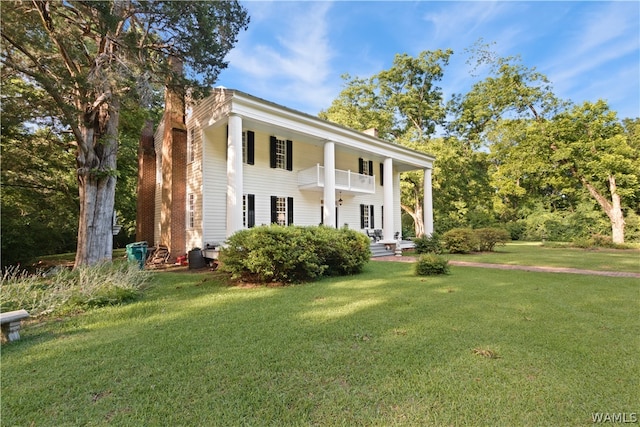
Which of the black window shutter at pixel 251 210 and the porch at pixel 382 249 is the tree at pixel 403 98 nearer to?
the porch at pixel 382 249

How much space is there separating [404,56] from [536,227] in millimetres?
20315

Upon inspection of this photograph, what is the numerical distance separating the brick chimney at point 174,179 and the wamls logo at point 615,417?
1355 centimetres

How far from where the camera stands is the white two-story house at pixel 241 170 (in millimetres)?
11703

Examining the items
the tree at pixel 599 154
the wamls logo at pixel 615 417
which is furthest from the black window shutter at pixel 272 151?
the tree at pixel 599 154

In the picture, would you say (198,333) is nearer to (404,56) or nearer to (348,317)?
(348,317)

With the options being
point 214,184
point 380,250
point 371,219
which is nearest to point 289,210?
point 214,184

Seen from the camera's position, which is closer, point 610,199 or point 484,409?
point 484,409

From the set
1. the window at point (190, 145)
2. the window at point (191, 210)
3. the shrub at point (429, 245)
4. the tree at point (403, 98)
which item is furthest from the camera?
the tree at point (403, 98)

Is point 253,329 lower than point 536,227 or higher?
lower

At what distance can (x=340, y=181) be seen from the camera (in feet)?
53.0

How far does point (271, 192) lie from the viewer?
14680mm

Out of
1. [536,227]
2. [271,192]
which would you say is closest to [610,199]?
[536,227]

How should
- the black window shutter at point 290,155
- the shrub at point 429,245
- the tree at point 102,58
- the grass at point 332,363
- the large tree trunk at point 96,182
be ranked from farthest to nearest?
the shrub at point 429,245 → the black window shutter at point 290,155 → the large tree trunk at point 96,182 → the tree at point 102,58 → the grass at point 332,363

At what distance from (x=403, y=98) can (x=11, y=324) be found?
31067 millimetres
